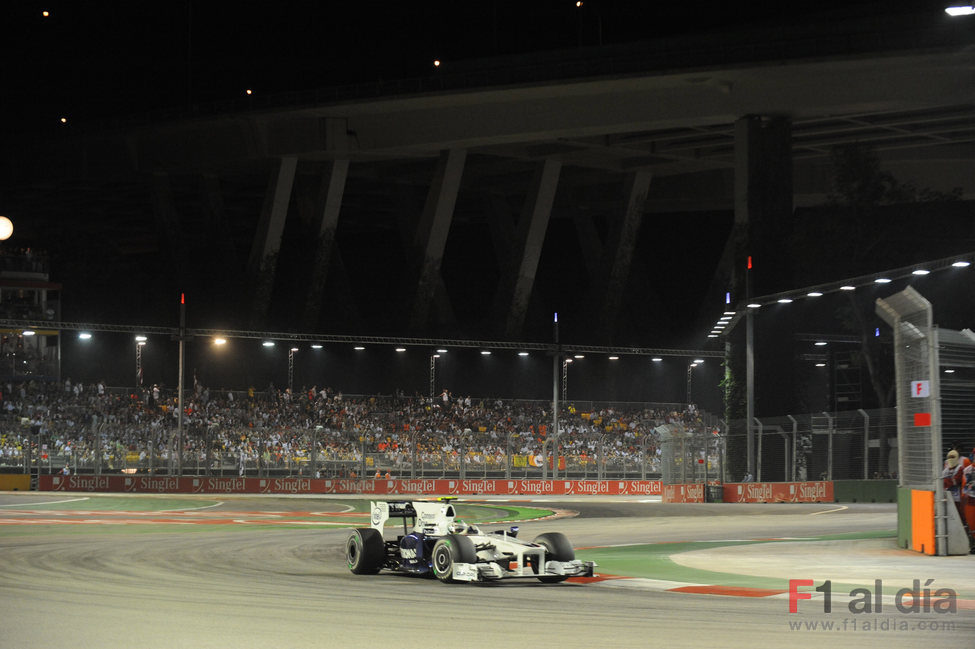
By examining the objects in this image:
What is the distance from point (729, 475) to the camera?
41469 millimetres

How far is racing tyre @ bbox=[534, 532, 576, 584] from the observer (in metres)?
14.1

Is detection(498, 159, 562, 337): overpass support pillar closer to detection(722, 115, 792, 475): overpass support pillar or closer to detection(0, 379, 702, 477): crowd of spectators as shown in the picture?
detection(0, 379, 702, 477): crowd of spectators

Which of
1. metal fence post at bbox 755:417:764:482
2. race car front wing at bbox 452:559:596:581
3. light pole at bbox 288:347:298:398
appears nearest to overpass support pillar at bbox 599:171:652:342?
light pole at bbox 288:347:298:398

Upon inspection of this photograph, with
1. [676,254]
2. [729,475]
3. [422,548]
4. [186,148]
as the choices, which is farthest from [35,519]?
[676,254]

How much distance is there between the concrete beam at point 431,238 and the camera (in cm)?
5516

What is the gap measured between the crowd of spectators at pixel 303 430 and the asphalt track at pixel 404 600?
771 inches

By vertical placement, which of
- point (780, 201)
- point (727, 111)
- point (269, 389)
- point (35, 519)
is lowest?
point (35, 519)

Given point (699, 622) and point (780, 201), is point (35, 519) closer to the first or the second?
point (699, 622)

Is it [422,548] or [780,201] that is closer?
[422,548]

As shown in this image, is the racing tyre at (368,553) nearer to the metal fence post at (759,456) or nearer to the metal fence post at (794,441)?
the metal fence post at (794,441)

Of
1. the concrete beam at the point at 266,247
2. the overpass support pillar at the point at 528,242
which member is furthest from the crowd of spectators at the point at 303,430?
the overpass support pillar at the point at 528,242

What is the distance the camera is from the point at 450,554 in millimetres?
14125

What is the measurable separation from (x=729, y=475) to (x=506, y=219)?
25.9 m

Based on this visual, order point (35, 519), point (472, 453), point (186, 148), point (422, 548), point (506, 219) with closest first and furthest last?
point (422, 548)
point (35, 519)
point (472, 453)
point (186, 148)
point (506, 219)
